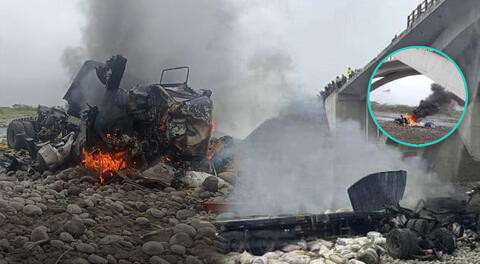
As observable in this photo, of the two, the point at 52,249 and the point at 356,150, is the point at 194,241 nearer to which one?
the point at 52,249

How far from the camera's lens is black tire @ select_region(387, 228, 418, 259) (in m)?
3.91

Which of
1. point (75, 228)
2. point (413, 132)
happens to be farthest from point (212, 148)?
point (413, 132)

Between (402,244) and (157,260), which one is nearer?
(157,260)

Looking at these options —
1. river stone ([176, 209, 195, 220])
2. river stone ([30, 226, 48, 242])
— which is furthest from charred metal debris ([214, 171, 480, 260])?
river stone ([30, 226, 48, 242])

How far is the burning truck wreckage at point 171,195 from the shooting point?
2.96 metres

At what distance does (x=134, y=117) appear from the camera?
3998mm

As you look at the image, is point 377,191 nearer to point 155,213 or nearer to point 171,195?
point 171,195

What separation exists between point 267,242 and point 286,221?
12.8 inches

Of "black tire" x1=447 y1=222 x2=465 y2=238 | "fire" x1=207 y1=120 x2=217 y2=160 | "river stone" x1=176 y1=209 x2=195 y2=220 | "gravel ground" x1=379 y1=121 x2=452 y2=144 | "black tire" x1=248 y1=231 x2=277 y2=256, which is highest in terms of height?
"gravel ground" x1=379 y1=121 x2=452 y2=144

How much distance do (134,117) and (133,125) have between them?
12cm

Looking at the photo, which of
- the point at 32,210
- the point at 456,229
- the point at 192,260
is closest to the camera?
the point at 192,260

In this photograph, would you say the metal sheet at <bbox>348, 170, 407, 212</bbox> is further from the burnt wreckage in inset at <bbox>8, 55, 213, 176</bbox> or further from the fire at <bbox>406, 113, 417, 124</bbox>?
the burnt wreckage in inset at <bbox>8, 55, 213, 176</bbox>

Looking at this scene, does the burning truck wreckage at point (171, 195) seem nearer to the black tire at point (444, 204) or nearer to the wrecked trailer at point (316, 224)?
the wrecked trailer at point (316, 224)

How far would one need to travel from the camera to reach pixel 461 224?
4.87m
